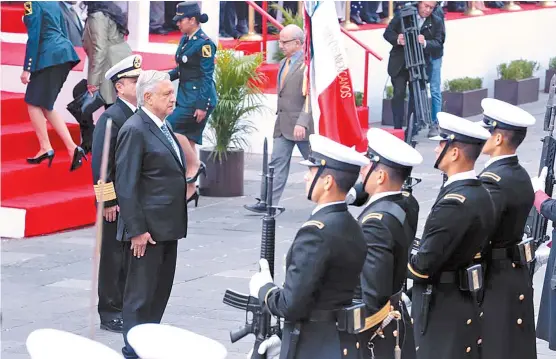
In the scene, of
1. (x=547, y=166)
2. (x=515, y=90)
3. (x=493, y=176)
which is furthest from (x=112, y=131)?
(x=515, y=90)

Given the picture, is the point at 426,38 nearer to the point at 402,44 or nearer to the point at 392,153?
the point at 402,44

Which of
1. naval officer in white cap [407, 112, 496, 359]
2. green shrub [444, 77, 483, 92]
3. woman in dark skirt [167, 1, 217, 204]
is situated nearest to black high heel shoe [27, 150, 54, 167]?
woman in dark skirt [167, 1, 217, 204]

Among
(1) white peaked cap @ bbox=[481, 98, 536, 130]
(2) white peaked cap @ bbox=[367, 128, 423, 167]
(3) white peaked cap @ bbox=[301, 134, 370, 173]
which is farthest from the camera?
(1) white peaked cap @ bbox=[481, 98, 536, 130]

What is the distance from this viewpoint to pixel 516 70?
75.6 feet

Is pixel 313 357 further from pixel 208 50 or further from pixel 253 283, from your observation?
pixel 208 50

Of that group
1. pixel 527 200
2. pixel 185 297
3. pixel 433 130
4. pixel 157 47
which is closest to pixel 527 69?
pixel 433 130

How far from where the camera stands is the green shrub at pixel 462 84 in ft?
68.2

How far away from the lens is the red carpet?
11.8 metres

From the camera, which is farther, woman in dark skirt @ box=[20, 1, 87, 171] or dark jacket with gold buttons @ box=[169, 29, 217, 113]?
dark jacket with gold buttons @ box=[169, 29, 217, 113]

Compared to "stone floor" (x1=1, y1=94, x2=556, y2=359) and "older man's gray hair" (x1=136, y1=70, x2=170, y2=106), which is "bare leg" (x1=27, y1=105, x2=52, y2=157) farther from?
"older man's gray hair" (x1=136, y1=70, x2=170, y2=106)

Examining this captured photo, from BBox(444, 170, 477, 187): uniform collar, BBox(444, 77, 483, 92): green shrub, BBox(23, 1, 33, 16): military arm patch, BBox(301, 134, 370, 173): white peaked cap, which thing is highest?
BBox(301, 134, 370, 173): white peaked cap

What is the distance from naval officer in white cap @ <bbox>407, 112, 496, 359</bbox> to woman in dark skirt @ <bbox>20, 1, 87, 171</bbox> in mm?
6310

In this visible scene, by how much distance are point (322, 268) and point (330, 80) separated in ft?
20.4

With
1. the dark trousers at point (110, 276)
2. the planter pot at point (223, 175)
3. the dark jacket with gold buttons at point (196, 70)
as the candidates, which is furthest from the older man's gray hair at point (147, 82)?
the planter pot at point (223, 175)
